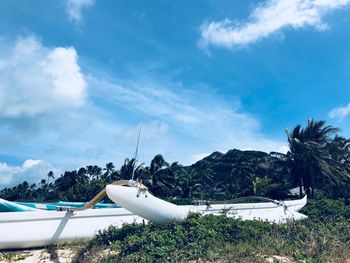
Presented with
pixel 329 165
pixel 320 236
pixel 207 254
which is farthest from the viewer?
pixel 329 165

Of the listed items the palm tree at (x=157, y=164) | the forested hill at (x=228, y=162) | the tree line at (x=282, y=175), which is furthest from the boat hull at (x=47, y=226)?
the forested hill at (x=228, y=162)

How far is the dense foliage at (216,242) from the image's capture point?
23.7 ft

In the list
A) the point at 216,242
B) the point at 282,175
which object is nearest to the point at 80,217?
the point at 216,242

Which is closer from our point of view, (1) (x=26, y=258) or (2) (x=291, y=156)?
(1) (x=26, y=258)

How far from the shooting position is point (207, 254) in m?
7.27

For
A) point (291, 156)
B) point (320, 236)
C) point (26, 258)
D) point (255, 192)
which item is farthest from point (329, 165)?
point (26, 258)

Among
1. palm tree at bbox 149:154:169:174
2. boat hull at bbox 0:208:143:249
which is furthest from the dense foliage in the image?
palm tree at bbox 149:154:169:174

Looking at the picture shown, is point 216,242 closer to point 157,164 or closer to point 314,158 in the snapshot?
point 314,158

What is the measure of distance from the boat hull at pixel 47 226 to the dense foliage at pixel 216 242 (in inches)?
22.5

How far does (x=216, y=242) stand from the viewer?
805 cm

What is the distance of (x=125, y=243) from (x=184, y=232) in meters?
1.58

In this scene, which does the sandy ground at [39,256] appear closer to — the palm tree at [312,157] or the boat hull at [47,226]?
the boat hull at [47,226]

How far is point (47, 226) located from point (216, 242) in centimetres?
456

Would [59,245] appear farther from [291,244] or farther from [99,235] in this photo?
[291,244]
